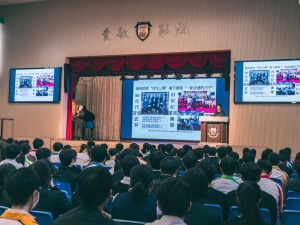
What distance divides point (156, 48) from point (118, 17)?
62.1 inches

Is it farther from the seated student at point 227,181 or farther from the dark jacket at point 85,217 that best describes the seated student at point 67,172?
the dark jacket at point 85,217

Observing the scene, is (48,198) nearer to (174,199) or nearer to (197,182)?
(197,182)

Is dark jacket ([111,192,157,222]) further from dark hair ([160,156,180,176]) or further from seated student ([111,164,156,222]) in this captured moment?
dark hair ([160,156,180,176])

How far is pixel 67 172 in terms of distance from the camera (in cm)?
375

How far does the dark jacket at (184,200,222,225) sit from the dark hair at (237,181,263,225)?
0.22 m

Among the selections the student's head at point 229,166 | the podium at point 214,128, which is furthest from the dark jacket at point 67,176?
the podium at point 214,128

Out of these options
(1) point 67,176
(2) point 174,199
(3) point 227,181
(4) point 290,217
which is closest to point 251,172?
(3) point 227,181

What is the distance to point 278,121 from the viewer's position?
9039mm

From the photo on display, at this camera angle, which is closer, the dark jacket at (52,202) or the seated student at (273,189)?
the dark jacket at (52,202)

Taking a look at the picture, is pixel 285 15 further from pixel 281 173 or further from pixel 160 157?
pixel 160 157

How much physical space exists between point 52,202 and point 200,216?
1.04 meters

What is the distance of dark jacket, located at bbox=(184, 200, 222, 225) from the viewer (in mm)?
2033

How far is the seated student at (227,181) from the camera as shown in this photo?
3.22 metres

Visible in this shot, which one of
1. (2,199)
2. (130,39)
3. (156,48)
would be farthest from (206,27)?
(2,199)
